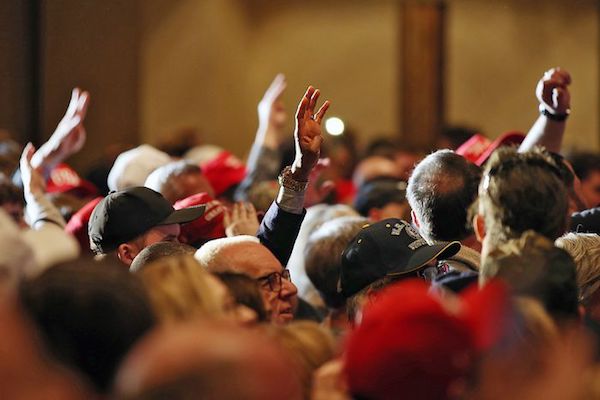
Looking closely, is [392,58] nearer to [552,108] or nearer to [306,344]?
[552,108]

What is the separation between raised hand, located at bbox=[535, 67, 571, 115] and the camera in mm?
Answer: 4625

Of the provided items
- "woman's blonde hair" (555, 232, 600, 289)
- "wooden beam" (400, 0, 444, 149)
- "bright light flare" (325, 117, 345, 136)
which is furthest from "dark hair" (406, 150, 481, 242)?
"wooden beam" (400, 0, 444, 149)

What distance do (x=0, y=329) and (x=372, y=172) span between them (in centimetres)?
593

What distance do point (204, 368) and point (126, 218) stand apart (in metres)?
2.35

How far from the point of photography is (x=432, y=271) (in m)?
3.80

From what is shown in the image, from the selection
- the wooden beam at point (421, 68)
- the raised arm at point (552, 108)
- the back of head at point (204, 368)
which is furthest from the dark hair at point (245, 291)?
the wooden beam at point (421, 68)

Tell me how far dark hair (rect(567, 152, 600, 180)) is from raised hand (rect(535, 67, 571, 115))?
4.58 feet

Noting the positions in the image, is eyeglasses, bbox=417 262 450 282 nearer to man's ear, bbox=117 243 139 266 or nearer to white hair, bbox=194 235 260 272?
white hair, bbox=194 235 260 272

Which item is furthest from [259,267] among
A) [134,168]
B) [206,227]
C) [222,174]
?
[222,174]

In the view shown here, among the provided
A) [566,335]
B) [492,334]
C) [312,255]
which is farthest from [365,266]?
[492,334]

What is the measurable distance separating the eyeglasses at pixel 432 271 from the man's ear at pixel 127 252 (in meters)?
1.05

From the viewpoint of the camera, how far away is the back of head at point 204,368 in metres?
1.90

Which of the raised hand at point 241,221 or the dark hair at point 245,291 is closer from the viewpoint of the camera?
the dark hair at point 245,291

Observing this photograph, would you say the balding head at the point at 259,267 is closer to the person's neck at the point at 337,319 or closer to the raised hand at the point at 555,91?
the person's neck at the point at 337,319
